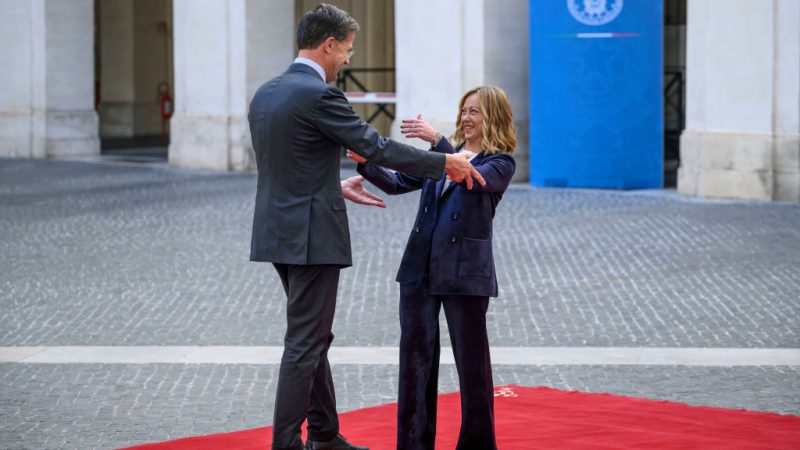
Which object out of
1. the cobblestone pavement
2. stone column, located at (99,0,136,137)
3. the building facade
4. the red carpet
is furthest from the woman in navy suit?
stone column, located at (99,0,136,137)

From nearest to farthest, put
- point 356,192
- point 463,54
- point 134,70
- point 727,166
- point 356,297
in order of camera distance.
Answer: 1. point 356,192
2. point 356,297
3. point 727,166
4. point 463,54
5. point 134,70

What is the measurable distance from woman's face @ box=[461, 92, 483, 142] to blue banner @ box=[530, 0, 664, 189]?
1299cm

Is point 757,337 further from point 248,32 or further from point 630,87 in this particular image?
point 248,32

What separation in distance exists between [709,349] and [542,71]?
35.9ft

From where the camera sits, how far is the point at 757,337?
8750 mm

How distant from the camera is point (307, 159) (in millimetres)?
5527

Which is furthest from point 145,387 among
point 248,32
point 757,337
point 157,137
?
point 157,137

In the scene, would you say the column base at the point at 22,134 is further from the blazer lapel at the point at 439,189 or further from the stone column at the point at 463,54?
the blazer lapel at the point at 439,189

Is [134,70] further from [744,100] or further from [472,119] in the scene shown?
[472,119]

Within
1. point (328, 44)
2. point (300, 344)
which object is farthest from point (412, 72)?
point (300, 344)

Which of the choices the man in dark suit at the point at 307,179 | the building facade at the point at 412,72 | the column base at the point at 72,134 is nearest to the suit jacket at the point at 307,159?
the man in dark suit at the point at 307,179

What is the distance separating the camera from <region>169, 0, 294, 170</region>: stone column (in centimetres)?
2244

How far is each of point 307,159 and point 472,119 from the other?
0.72 m

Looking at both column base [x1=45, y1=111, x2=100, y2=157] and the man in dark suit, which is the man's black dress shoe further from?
column base [x1=45, y1=111, x2=100, y2=157]
